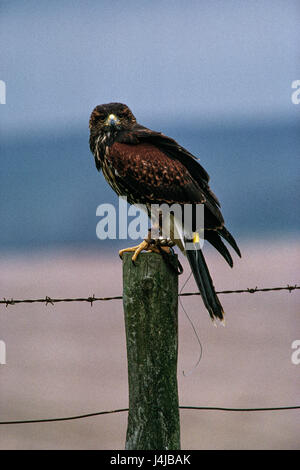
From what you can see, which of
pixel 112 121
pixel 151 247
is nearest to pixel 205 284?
pixel 151 247

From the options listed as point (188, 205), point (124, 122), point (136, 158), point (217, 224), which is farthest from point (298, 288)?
point (124, 122)

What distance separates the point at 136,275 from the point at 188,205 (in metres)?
0.89

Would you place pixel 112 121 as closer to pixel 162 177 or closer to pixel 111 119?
pixel 111 119

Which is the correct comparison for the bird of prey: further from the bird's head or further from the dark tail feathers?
the bird's head

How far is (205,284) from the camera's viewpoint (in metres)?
2.95

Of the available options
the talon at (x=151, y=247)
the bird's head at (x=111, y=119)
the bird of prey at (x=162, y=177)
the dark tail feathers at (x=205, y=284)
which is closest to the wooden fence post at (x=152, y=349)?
the talon at (x=151, y=247)

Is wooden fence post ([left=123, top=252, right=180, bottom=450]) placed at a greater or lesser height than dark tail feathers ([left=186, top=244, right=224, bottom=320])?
lesser

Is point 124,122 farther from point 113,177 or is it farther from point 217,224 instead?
point 217,224

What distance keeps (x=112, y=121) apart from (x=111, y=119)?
2 cm

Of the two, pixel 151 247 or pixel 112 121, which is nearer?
pixel 151 247

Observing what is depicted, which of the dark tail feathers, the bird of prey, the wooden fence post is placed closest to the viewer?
the wooden fence post

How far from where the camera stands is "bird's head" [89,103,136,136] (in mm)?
3578

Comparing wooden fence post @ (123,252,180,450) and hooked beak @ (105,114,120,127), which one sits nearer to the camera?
wooden fence post @ (123,252,180,450)

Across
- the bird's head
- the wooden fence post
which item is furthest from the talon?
the bird's head
